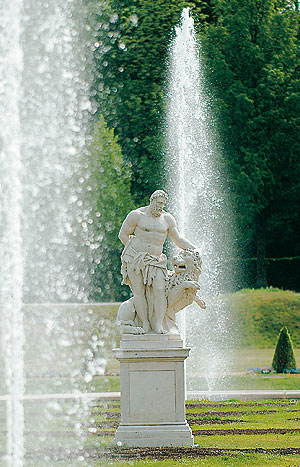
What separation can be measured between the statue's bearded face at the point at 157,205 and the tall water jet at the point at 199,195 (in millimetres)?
7752

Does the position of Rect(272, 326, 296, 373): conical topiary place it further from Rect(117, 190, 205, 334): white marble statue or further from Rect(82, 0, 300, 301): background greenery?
Rect(82, 0, 300, 301): background greenery

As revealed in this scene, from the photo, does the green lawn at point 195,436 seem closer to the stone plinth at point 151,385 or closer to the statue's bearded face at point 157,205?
the stone plinth at point 151,385

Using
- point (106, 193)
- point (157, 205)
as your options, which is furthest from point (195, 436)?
point (106, 193)

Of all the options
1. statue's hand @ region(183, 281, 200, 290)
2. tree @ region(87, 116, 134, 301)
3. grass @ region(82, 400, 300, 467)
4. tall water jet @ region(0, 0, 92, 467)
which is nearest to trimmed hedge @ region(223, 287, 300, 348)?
tall water jet @ region(0, 0, 92, 467)

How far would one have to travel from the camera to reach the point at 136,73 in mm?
33094

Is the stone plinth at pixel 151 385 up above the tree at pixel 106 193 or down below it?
below

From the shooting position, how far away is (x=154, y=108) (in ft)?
104

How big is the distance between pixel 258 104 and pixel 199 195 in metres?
6.14

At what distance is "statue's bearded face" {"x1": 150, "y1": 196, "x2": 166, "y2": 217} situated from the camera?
1086 centimetres

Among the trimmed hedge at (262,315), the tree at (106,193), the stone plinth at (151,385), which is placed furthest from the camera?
the tree at (106,193)

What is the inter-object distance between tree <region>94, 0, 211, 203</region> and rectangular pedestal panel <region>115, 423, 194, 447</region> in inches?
809

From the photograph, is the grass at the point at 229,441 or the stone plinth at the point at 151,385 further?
the stone plinth at the point at 151,385

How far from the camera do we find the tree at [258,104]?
105ft

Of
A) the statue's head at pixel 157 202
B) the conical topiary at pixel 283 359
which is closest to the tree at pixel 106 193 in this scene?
the conical topiary at pixel 283 359
